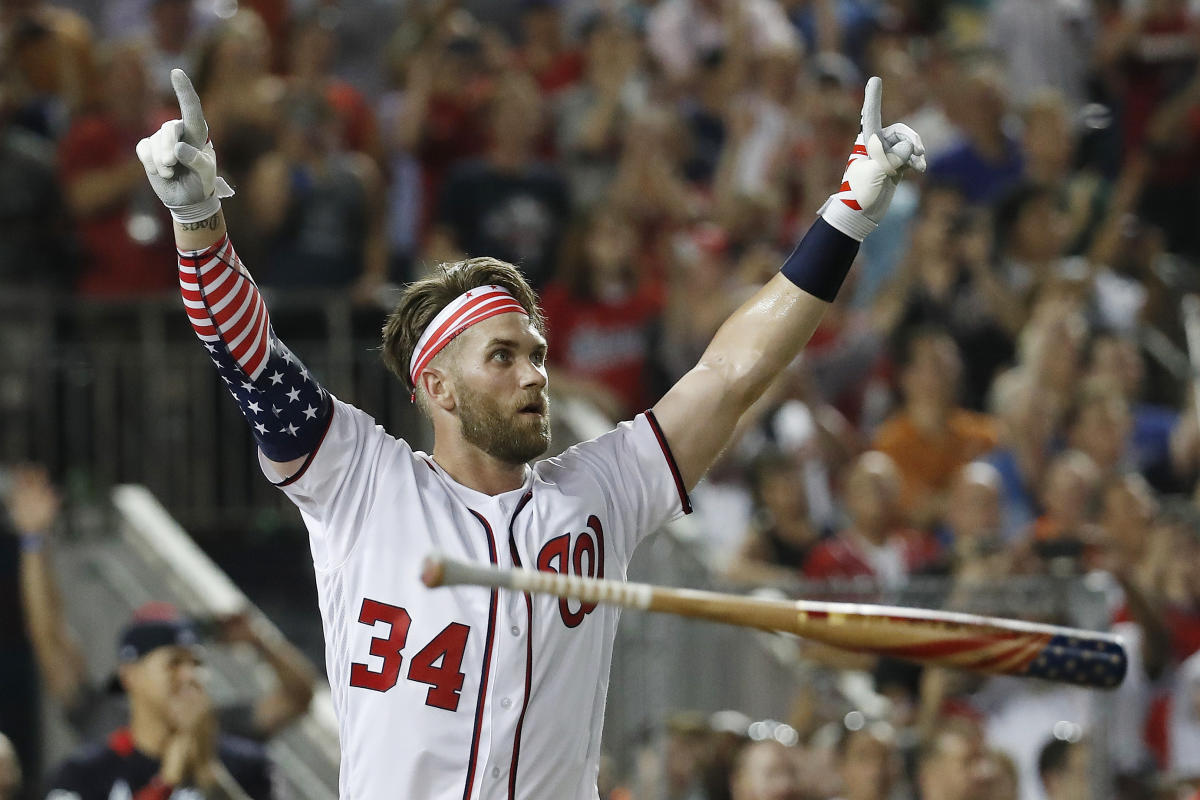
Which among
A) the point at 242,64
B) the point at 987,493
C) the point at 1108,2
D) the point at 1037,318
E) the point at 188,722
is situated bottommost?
the point at 188,722

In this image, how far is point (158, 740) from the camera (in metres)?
6.35

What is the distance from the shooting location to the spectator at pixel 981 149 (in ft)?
34.1

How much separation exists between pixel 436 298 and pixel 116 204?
16.7ft

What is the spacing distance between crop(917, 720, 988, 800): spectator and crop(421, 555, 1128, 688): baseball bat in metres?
2.56

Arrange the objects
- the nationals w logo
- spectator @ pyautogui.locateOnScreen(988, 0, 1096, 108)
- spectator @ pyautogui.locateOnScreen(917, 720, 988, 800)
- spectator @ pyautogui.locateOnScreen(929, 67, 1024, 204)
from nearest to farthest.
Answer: the nationals w logo → spectator @ pyautogui.locateOnScreen(917, 720, 988, 800) → spectator @ pyautogui.locateOnScreen(929, 67, 1024, 204) → spectator @ pyautogui.locateOnScreen(988, 0, 1096, 108)

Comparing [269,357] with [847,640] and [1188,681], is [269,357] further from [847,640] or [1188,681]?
[1188,681]

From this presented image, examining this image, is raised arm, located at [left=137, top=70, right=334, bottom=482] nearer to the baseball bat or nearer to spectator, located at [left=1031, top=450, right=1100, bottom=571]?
the baseball bat

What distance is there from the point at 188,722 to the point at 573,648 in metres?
2.76

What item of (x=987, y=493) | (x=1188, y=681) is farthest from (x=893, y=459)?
(x=1188, y=681)

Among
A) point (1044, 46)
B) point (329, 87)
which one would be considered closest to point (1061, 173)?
point (1044, 46)

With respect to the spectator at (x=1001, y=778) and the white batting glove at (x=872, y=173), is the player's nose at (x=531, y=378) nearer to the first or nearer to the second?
the white batting glove at (x=872, y=173)

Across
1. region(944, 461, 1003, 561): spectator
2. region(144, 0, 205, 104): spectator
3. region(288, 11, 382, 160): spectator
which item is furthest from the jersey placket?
region(144, 0, 205, 104): spectator

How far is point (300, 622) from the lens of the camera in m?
8.58

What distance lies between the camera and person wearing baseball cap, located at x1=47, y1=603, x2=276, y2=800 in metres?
6.27
